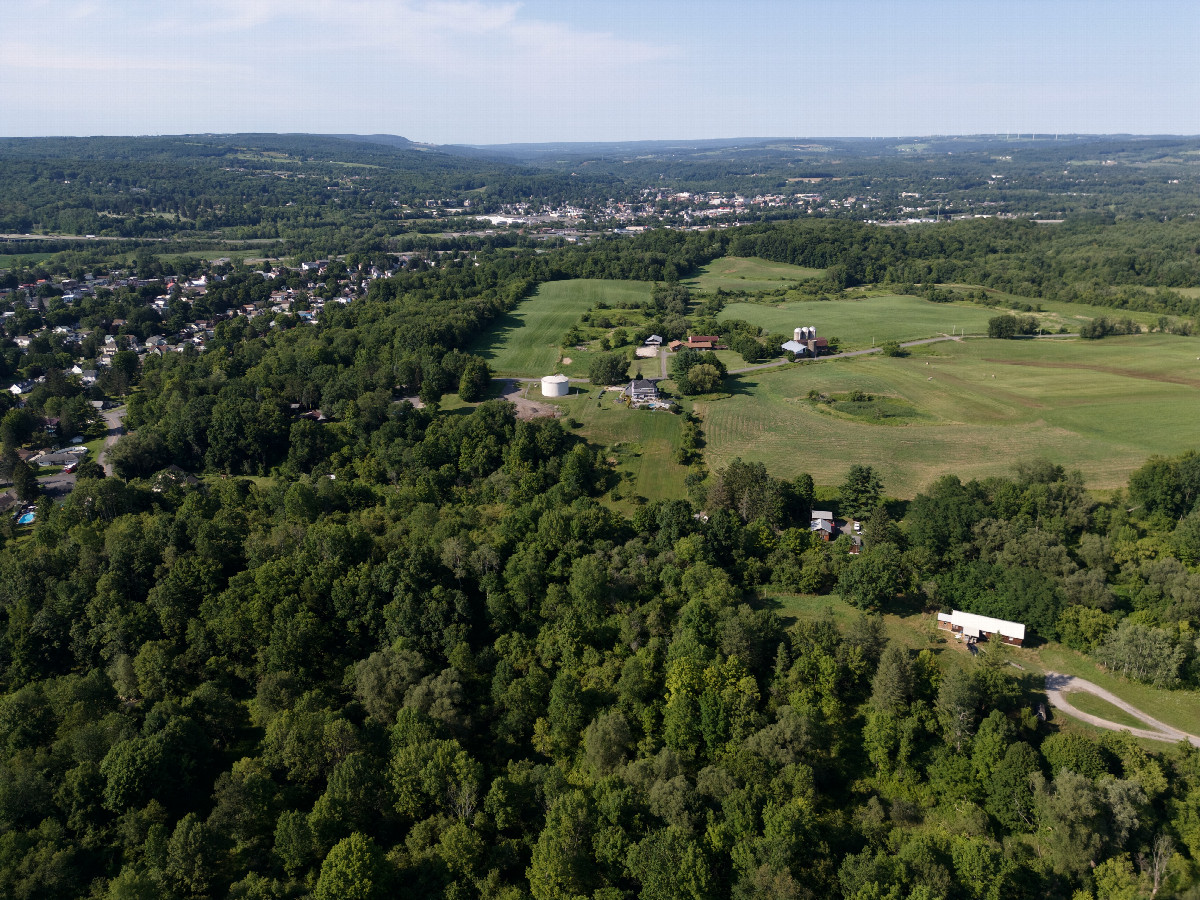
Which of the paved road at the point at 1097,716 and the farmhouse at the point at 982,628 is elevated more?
the farmhouse at the point at 982,628

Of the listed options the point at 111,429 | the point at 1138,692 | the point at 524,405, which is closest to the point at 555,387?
the point at 524,405

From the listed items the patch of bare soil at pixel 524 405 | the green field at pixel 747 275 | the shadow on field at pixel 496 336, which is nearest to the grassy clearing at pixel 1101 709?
the patch of bare soil at pixel 524 405

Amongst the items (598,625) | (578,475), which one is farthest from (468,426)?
(598,625)

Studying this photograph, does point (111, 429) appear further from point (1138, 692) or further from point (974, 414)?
point (974, 414)

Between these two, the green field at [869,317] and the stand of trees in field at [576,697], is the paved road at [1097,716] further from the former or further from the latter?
the green field at [869,317]

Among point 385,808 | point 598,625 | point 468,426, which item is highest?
point 468,426

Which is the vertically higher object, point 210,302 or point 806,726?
point 210,302

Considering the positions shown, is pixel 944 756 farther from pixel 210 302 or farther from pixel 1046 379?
pixel 210 302
